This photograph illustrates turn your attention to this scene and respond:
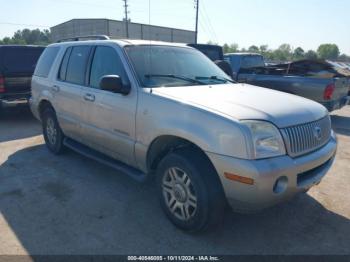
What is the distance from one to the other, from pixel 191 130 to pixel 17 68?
7.41m

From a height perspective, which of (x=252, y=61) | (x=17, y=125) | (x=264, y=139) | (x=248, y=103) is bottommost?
(x=17, y=125)

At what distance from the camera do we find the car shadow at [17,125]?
7541mm

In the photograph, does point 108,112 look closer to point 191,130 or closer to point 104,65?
point 104,65

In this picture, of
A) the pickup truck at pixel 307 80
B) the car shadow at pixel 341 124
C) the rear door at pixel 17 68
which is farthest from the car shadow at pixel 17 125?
the car shadow at pixel 341 124

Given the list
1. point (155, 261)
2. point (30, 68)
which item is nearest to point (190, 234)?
point (155, 261)

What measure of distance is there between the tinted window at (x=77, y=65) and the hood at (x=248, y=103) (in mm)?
1630

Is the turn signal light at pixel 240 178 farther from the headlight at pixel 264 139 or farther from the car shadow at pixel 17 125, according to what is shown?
the car shadow at pixel 17 125

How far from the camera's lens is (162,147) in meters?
3.64

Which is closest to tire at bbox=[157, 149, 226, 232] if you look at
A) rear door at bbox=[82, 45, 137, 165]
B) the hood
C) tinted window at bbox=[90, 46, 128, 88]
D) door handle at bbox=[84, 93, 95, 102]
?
the hood

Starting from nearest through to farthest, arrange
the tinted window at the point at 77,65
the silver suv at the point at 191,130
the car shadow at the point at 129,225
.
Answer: the silver suv at the point at 191,130 → the car shadow at the point at 129,225 → the tinted window at the point at 77,65

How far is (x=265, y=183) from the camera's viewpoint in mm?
2754

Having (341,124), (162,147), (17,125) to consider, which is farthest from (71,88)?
(341,124)

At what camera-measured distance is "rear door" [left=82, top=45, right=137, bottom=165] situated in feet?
12.7

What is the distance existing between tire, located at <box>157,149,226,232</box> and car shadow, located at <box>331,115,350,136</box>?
220 inches
